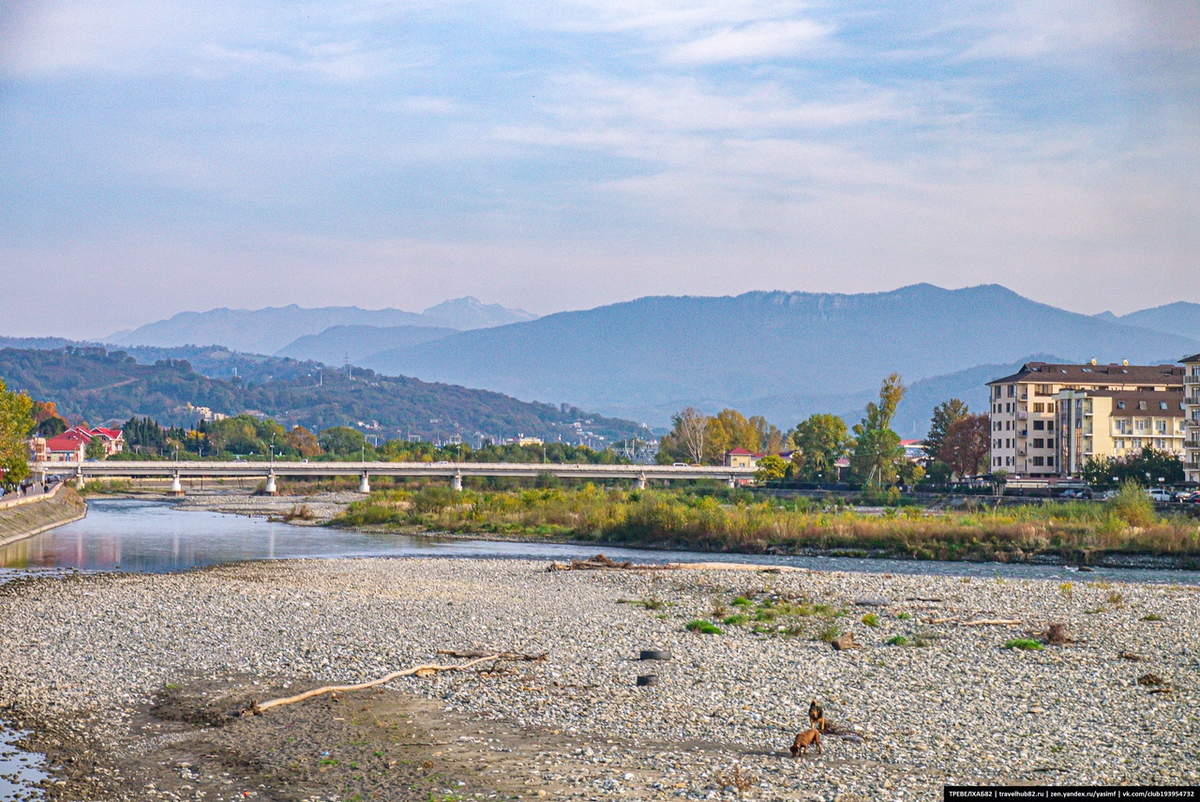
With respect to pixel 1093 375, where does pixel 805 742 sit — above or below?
below

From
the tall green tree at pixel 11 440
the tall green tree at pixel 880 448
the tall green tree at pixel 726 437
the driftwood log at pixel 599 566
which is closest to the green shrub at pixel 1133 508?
the driftwood log at pixel 599 566

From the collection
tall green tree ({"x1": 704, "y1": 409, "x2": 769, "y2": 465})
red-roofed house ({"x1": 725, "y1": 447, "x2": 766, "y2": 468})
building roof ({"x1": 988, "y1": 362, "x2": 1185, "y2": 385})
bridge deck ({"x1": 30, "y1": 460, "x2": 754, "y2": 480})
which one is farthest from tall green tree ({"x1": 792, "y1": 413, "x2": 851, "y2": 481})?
tall green tree ({"x1": 704, "y1": 409, "x2": 769, "y2": 465})

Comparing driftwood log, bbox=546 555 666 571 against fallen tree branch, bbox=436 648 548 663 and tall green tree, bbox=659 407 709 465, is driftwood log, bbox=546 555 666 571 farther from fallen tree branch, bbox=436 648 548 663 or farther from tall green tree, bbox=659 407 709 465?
tall green tree, bbox=659 407 709 465

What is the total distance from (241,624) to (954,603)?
1990 cm

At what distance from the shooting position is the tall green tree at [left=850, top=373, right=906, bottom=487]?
112 meters

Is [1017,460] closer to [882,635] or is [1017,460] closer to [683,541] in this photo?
[683,541]

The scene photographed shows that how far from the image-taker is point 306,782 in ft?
49.2

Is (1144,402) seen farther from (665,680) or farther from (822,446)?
(665,680)

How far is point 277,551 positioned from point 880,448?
7026 cm

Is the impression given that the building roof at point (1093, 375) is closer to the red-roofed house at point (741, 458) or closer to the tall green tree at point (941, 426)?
the tall green tree at point (941, 426)

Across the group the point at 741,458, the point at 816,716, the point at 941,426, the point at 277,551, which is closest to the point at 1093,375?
the point at 941,426

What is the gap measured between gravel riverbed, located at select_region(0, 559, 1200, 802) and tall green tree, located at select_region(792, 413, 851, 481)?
87239mm

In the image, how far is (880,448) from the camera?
112 metres

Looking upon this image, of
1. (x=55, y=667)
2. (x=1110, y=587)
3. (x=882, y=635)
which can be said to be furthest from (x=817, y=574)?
(x=55, y=667)
